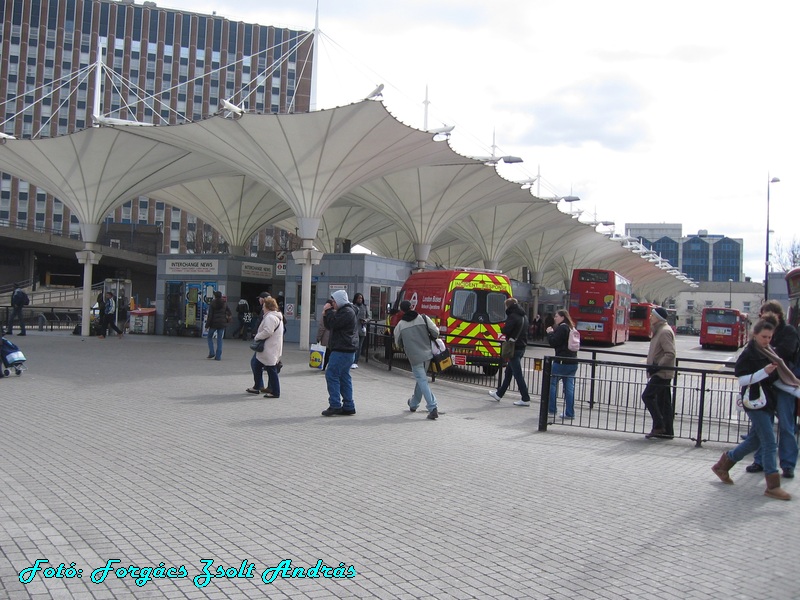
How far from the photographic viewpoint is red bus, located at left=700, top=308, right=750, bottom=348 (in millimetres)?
42438

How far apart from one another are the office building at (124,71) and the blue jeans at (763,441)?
7477cm

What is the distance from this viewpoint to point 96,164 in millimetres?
27453

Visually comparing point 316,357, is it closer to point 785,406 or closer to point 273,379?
point 273,379

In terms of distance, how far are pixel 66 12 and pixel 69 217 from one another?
24.1 m

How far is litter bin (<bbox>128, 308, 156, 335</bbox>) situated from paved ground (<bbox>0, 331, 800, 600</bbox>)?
20106 mm

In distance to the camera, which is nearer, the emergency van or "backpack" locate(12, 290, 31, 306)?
the emergency van

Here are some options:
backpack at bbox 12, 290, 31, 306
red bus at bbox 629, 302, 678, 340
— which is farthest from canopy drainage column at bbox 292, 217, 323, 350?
red bus at bbox 629, 302, 678, 340

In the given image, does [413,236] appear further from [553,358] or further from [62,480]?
[62,480]

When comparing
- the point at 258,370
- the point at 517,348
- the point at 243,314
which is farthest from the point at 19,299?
the point at 517,348

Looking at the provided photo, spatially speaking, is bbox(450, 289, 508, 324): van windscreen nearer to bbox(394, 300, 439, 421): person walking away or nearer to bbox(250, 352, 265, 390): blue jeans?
bbox(250, 352, 265, 390): blue jeans

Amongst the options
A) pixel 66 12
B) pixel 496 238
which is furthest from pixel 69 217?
pixel 496 238

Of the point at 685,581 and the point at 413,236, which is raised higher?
the point at 413,236

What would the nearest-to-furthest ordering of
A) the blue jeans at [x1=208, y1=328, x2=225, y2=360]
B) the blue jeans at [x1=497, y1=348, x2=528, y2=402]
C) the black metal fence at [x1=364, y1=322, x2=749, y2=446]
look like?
the black metal fence at [x1=364, y1=322, x2=749, y2=446] < the blue jeans at [x1=497, y1=348, x2=528, y2=402] < the blue jeans at [x1=208, y1=328, x2=225, y2=360]

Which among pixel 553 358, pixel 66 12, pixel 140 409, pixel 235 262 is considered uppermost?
pixel 66 12
